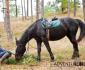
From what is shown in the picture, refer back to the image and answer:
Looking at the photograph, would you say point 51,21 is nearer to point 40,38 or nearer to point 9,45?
point 40,38

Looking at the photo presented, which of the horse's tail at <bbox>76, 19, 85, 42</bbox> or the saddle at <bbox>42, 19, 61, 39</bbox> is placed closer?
the saddle at <bbox>42, 19, 61, 39</bbox>

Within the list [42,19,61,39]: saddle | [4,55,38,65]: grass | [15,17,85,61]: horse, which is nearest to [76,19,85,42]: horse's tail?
[15,17,85,61]: horse

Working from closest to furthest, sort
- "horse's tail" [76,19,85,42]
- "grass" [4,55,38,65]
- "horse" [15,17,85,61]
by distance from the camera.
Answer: "grass" [4,55,38,65]
"horse" [15,17,85,61]
"horse's tail" [76,19,85,42]

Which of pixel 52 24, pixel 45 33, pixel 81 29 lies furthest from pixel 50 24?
pixel 81 29

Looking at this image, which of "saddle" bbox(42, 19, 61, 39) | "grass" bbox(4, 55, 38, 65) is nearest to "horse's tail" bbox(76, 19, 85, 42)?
"saddle" bbox(42, 19, 61, 39)

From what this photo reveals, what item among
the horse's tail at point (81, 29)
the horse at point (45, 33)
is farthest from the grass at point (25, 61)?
the horse's tail at point (81, 29)

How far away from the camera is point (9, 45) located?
16.9 m

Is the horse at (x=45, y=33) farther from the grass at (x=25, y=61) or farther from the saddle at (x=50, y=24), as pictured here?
the grass at (x=25, y=61)

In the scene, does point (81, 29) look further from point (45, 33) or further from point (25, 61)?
point (25, 61)

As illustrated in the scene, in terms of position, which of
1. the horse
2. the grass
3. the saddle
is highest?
the saddle

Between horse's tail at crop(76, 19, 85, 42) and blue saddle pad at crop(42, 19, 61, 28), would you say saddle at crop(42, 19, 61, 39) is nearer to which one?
blue saddle pad at crop(42, 19, 61, 28)

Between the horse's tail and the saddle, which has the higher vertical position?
the saddle

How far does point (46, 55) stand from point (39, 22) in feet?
6.64

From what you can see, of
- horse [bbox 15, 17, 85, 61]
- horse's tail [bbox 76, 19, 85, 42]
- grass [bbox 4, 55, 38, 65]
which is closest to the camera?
grass [bbox 4, 55, 38, 65]
